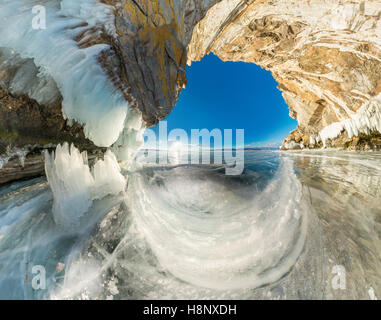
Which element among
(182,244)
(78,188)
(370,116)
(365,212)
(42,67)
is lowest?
(182,244)

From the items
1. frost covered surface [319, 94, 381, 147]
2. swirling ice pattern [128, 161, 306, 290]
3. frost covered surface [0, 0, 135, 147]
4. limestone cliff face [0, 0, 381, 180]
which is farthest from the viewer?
frost covered surface [319, 94, 381, 147]

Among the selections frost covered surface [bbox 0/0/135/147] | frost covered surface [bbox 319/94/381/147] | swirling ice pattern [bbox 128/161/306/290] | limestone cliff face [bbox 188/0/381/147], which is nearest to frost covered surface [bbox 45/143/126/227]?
swirling ice pattern [bbox 128/161/306/290]

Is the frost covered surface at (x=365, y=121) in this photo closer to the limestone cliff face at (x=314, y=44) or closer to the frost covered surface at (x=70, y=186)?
the limestone cliff face at (x=314, y=44)

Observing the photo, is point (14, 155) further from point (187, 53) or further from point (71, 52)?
point (187, 53)

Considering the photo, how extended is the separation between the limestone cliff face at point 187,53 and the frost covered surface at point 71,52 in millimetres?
24

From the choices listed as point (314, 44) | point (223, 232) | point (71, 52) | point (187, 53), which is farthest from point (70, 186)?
point (314, 44)

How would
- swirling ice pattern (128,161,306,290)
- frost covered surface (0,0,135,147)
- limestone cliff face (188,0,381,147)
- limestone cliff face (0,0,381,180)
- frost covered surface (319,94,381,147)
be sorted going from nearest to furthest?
swirling ice pattern (128,161,306,290), frost covered surface (0,0,135,147), limestone cliff face (0,0,381,180), limestone cliff face (188,0,381,147), frost covered surface (319,94,381,147)

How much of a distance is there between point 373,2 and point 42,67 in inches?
355

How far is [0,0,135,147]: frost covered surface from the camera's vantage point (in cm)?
154

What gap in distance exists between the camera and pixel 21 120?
209 cm

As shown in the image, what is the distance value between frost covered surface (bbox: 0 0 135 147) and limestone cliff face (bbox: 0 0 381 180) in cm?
2

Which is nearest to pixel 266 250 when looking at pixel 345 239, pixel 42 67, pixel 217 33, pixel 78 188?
pixel 345 239

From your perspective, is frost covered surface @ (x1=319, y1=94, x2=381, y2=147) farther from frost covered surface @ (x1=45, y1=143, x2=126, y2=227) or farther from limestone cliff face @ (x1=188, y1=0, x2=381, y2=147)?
frost covered surface @ (x1=45, y1=143, x2=126, y2=227)

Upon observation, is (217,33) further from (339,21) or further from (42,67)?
(42,67)
